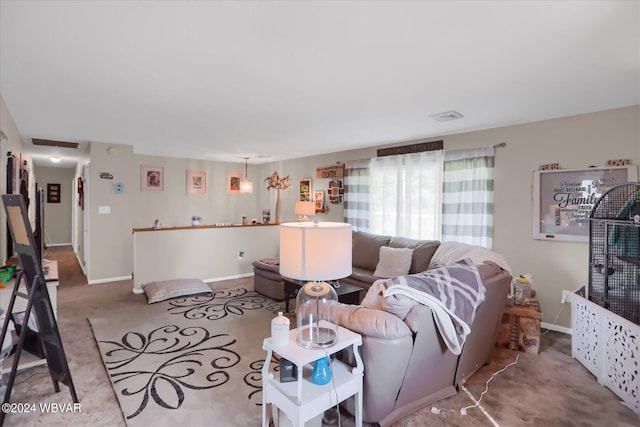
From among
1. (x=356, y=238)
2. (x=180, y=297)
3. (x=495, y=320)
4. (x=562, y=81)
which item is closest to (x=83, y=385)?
(x=180, y=297)

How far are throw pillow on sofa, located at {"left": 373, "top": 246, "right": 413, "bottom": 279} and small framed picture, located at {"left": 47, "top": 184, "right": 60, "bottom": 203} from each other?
9645 millimetres

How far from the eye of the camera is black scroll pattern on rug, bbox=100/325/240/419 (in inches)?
92.3

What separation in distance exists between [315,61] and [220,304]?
3309mm

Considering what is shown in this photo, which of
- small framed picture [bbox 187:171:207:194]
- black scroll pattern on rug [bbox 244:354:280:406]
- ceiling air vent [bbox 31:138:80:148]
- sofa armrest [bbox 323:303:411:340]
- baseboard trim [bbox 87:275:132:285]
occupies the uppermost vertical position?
ceiling air vent [bbox 31:138:80:148]

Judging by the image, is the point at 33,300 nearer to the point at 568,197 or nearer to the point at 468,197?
the point at 468,197

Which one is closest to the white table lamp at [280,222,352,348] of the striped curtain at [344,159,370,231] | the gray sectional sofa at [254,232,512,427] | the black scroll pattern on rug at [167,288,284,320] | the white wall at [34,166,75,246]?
the gray sectional sofa at [254,232,512,427]

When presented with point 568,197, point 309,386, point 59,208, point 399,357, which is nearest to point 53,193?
point 59,208

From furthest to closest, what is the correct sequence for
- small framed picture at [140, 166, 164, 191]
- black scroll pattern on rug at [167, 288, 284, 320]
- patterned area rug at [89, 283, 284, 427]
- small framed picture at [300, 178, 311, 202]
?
1. small framed picture at [140, 166, 164, 191]
2. small framed picture at [300, 178, 311, 202]
3. black scroll pattern on rug at [167, 288, 284, 320]
4. patterned area rug at [89, 283, 284, 427]

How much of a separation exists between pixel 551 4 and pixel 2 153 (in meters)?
4.16

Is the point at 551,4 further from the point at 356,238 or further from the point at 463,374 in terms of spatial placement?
the point at 356,238

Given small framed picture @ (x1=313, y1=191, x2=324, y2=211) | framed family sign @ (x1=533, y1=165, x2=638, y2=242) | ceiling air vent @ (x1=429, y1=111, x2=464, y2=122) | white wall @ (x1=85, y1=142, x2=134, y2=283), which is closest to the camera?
framed family sign @ (x1=533, y1=165, x2=638, y2=242)

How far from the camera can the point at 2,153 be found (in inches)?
115

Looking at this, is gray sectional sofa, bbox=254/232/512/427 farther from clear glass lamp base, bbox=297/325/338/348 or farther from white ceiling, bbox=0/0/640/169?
white ceiling, bbox=0/0/640/169

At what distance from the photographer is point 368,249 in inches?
187
